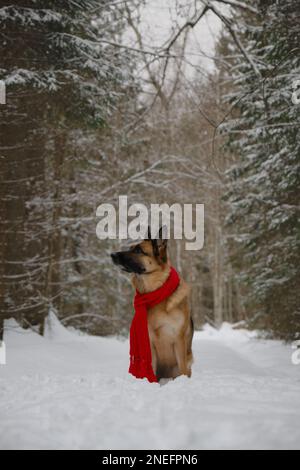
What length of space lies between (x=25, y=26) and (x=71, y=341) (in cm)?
747

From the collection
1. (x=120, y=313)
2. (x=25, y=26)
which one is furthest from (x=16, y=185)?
(x=120, y=313)

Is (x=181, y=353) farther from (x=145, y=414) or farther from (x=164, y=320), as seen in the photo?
(x=145, y=414)

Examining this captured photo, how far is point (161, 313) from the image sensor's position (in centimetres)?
505

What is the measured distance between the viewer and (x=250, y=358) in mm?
14086

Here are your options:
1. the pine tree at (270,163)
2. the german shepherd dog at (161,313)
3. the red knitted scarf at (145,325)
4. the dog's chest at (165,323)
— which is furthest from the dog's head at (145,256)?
the pine tree at (270,163)

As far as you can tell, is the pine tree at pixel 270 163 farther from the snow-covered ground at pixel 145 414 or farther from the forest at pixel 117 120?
the snow-covered ground at pixel 145 414

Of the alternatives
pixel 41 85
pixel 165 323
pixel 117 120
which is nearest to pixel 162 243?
pixel 165 323

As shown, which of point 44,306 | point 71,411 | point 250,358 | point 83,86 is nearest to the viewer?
point 71,411

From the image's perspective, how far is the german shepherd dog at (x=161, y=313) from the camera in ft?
16.4

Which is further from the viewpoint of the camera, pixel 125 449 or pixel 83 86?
pixel 83 86

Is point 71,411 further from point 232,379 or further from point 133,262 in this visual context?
point 232,379

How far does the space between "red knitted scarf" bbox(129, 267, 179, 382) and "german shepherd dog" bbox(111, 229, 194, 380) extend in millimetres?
51

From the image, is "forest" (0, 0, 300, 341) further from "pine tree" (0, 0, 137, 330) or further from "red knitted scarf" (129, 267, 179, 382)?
"red knitted scarf" (129, 267, 179, 382)

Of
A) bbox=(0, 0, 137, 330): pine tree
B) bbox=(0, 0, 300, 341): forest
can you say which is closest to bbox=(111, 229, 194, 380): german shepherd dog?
bbox=(0, 0, 300, 341): forest
